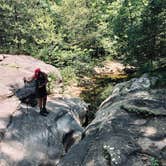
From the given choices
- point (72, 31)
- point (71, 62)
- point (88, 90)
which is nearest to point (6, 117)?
point (71, 62)

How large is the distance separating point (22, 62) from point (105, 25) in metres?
15.1

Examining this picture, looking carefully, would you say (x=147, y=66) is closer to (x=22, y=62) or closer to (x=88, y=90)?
(x=88, y=90)

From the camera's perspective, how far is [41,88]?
12.4m

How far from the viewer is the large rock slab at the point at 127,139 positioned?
25.6ft

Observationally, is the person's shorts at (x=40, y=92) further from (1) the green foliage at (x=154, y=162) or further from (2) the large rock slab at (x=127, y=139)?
(1) the green foliage at (x=154, y=162)

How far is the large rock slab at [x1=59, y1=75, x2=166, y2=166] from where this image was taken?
780 centimetres

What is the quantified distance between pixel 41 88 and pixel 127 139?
5006mm

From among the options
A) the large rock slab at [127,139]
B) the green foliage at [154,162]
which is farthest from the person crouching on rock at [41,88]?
the green foliage at [154,162]

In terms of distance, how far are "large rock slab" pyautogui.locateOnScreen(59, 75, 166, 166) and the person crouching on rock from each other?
118 inches

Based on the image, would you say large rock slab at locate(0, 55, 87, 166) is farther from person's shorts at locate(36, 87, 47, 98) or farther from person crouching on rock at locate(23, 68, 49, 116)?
person's shorts at locate(36, 87, 47, 98)

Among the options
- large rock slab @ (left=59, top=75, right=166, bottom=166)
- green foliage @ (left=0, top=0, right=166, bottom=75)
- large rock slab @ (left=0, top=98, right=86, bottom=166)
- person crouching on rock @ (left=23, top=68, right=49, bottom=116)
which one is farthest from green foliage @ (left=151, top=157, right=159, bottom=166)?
green foliage @ (left=0, top=0, right=166, bottom=75)

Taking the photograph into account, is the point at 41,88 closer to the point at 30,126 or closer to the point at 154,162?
the point at 30,126

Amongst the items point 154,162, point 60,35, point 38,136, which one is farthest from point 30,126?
point 60,35

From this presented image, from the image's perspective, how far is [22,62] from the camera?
17.2m
